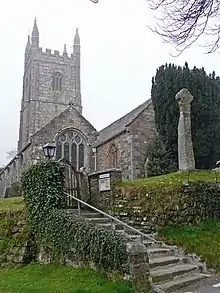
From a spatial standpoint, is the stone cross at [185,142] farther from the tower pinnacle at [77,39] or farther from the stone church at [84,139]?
the tower pinnacle at [77,39]

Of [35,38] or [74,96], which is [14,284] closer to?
[74,96]

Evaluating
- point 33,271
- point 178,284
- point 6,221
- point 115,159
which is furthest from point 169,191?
point 115,159

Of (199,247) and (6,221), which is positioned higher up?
(6,221)

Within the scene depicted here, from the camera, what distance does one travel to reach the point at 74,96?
51094 millimetres

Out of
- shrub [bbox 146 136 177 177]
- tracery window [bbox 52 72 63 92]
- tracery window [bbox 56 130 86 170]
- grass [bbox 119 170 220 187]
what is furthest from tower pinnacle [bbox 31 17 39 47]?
grass [bbox 119 170 220 187]

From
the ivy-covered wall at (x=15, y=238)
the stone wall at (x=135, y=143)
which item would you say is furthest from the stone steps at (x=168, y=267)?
the stone wall at (x=135, y=143)

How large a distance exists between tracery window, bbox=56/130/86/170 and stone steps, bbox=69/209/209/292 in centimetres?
1916

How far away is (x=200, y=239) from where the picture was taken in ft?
30.8

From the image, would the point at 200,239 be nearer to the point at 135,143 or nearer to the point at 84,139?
the point at 135,143

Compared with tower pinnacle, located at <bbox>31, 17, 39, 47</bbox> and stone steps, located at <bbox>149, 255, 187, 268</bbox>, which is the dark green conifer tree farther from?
tower pinnacle, located at <bbox>31, 17, 39, 47</bbox>

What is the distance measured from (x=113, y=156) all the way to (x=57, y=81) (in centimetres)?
2855

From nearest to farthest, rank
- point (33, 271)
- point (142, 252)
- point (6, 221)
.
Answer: point (142, 252), point (33, 271), point (6, 221)

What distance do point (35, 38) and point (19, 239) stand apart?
46.7 metres

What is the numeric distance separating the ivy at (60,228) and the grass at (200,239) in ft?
7.97
